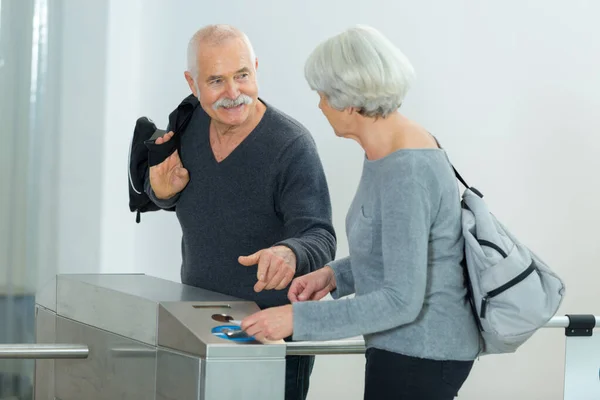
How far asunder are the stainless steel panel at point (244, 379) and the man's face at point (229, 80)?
77 centimetres

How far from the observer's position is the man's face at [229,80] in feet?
6.58

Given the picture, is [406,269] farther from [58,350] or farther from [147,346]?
[58,350]

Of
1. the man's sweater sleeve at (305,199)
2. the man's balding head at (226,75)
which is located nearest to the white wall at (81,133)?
the man's balding head at (226,75)

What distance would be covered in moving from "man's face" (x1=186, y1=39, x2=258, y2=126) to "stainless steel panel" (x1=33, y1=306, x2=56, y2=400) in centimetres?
56

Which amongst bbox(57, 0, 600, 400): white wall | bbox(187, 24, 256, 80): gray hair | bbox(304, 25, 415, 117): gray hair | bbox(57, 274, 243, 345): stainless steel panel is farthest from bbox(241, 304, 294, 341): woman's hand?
bbox(57, 0, 600, 400): white wall

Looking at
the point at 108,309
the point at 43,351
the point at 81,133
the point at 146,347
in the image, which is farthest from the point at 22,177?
the point at 146,347

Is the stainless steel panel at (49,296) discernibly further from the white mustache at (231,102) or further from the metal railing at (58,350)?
the white mustache at (231,102)

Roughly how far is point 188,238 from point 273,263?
0.53m

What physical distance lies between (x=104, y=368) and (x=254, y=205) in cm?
49

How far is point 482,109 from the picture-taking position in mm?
3402

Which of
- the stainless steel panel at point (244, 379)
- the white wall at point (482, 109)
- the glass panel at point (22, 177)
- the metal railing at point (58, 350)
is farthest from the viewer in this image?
the white wall at point (482, 109)

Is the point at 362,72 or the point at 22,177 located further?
the point at 22,177

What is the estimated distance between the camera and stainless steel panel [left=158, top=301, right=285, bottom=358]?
135 cm

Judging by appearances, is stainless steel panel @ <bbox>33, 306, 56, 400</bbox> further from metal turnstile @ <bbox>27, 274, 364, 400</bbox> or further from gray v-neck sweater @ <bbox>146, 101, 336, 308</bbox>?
gray v-neck sweater @ <bbox>146, 101, 336, 308</bbox>
